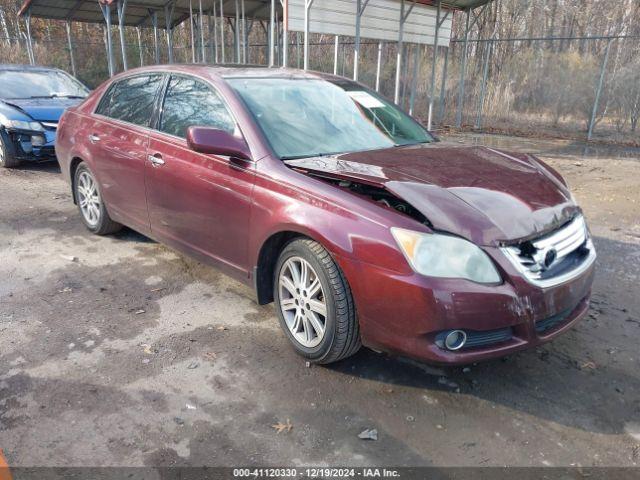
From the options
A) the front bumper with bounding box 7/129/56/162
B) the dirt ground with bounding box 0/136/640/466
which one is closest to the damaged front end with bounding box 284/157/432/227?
the dirt ground with bounding box 0/136/640/466

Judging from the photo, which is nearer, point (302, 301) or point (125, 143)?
point (302, 301)

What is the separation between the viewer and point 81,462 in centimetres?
234

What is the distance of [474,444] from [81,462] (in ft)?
6.04

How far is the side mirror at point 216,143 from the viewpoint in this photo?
3105 mm

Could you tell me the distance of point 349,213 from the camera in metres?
2.71

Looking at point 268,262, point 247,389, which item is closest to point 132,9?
point 268,262

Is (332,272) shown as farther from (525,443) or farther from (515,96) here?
(515,96)

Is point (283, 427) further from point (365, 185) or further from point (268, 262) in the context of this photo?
point (365, 185)

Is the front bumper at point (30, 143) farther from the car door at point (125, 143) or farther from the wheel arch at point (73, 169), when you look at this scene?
the car door at point (125, 143)

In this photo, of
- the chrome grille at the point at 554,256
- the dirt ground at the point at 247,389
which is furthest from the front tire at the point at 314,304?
the chrome grille at the point at 554,256

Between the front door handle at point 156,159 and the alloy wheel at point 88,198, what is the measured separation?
1.23 m

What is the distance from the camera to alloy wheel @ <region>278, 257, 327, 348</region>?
2.95 metres

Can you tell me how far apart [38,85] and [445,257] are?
8622 mm

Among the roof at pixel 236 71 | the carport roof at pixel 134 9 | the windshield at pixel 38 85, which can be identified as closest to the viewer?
the roof at pixel 236 71
